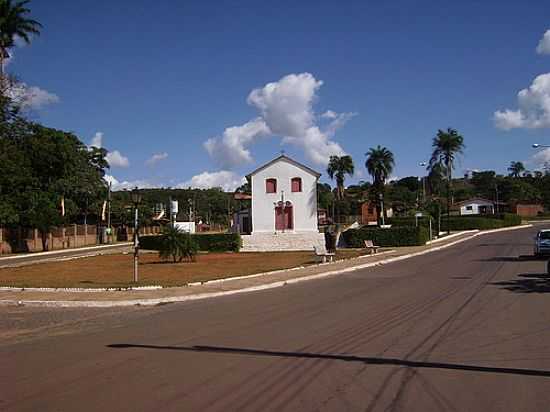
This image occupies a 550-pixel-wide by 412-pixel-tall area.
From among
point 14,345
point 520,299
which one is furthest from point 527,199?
point 14,345

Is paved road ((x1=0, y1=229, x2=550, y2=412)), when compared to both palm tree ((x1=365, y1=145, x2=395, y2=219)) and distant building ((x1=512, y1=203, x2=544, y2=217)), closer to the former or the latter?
palm tree ((x1=365, y1=145, x2=395, y2=219))

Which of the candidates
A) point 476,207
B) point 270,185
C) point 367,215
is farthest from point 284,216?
point 476,207

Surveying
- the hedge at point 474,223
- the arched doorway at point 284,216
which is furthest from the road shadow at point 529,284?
A: the hedge at point 474,223

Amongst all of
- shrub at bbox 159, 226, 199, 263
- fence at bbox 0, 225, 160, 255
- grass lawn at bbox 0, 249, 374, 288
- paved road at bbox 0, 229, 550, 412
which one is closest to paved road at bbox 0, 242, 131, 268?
fence at bbox 0, 225, 160, 255

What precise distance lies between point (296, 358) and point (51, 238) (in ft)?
213

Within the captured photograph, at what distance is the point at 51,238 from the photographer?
227 feet

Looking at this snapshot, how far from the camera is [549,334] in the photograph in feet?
35.7

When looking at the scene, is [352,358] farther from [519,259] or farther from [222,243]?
[222,243]

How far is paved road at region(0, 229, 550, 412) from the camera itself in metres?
7.06

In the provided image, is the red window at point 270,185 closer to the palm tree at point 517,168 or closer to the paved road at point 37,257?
the paved road at point 37,257

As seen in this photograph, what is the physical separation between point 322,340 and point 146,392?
4.14 metres

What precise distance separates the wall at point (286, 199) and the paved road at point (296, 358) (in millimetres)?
47361

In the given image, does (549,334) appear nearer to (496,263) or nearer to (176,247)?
(496,263)

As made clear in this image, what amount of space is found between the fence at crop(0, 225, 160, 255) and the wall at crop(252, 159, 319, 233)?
22462 mm
